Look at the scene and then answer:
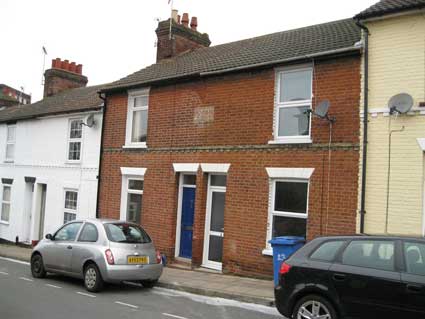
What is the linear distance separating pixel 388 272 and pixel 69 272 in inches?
283

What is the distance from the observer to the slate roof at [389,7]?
9.73m

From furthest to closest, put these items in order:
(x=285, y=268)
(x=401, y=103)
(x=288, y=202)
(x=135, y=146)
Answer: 1. (x=135, y=146)
2. (x=288, y=202)
3. (x=401, y=103)
4. (x=285, y=268)

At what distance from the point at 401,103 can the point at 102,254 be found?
6601 mm

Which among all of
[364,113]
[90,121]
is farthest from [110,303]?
[90,121]

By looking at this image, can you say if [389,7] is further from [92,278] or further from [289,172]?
[92,278]

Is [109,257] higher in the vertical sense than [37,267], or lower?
higher

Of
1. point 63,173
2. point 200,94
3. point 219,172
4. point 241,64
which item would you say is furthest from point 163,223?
point 63,173

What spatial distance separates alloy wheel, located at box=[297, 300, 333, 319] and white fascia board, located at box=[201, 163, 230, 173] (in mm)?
6042

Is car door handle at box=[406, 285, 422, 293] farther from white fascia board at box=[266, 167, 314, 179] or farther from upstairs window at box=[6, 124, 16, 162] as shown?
upstairs window at box=[6, 124, 16, 162]

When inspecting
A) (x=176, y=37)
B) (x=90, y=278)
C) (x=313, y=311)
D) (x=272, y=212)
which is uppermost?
(x=176, y=37)

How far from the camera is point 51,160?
19594 millimetres

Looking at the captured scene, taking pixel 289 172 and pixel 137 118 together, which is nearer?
pixel 289 172

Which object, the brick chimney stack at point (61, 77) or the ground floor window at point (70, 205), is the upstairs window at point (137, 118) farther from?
the brick chimney stack at point (61, 77)

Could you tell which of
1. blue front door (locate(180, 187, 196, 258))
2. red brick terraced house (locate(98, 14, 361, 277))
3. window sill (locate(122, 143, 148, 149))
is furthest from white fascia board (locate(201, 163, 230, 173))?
window sill (locate(122, 143, 148, 149))
